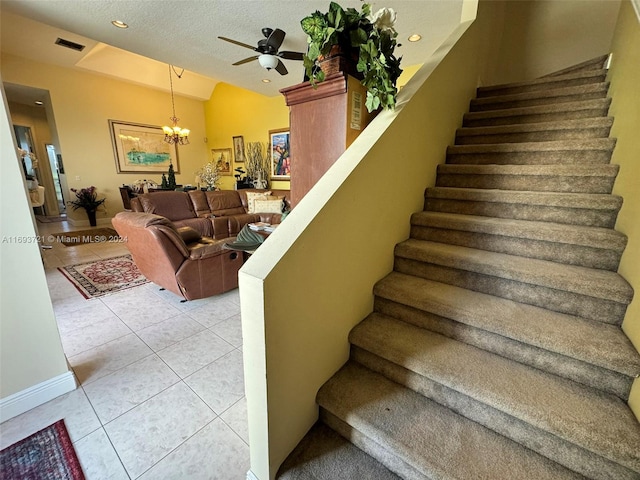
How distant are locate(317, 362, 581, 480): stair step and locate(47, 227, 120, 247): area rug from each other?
5.83 metres

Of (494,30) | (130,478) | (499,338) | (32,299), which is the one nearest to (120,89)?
(32,299)

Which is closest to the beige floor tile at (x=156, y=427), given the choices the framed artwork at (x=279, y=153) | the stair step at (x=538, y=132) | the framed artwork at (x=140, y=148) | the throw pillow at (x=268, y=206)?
the stair step at (x=538, y=132)

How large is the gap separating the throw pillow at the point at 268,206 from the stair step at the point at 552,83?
12.6ft

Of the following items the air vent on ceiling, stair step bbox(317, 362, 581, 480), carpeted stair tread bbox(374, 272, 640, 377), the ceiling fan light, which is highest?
the air vent on ceiling

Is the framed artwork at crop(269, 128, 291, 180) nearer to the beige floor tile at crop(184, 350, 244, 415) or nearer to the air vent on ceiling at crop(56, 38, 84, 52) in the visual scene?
the air vent on ceiling at crop(56, 38, 84, 52)

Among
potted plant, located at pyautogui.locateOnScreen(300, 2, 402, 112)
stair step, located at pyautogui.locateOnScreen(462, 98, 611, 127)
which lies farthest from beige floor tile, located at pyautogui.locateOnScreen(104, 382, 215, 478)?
stair step, located at pyautogui.locateOnScreen(462, 98, 611, 127)

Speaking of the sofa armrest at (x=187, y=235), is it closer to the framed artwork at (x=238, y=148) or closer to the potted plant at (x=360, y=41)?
the potted plant at (x=360, y=41)

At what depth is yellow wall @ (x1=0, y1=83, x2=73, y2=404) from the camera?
50.4 inches

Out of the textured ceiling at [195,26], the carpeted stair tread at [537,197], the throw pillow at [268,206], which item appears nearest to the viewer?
the carpeted stair tread at [537,197]

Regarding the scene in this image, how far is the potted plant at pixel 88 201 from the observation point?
6160 mm

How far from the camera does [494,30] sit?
3240 millimetres

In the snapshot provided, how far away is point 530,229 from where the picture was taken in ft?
4.67

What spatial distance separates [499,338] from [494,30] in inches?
152

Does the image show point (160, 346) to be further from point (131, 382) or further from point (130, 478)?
point (130, 478)
